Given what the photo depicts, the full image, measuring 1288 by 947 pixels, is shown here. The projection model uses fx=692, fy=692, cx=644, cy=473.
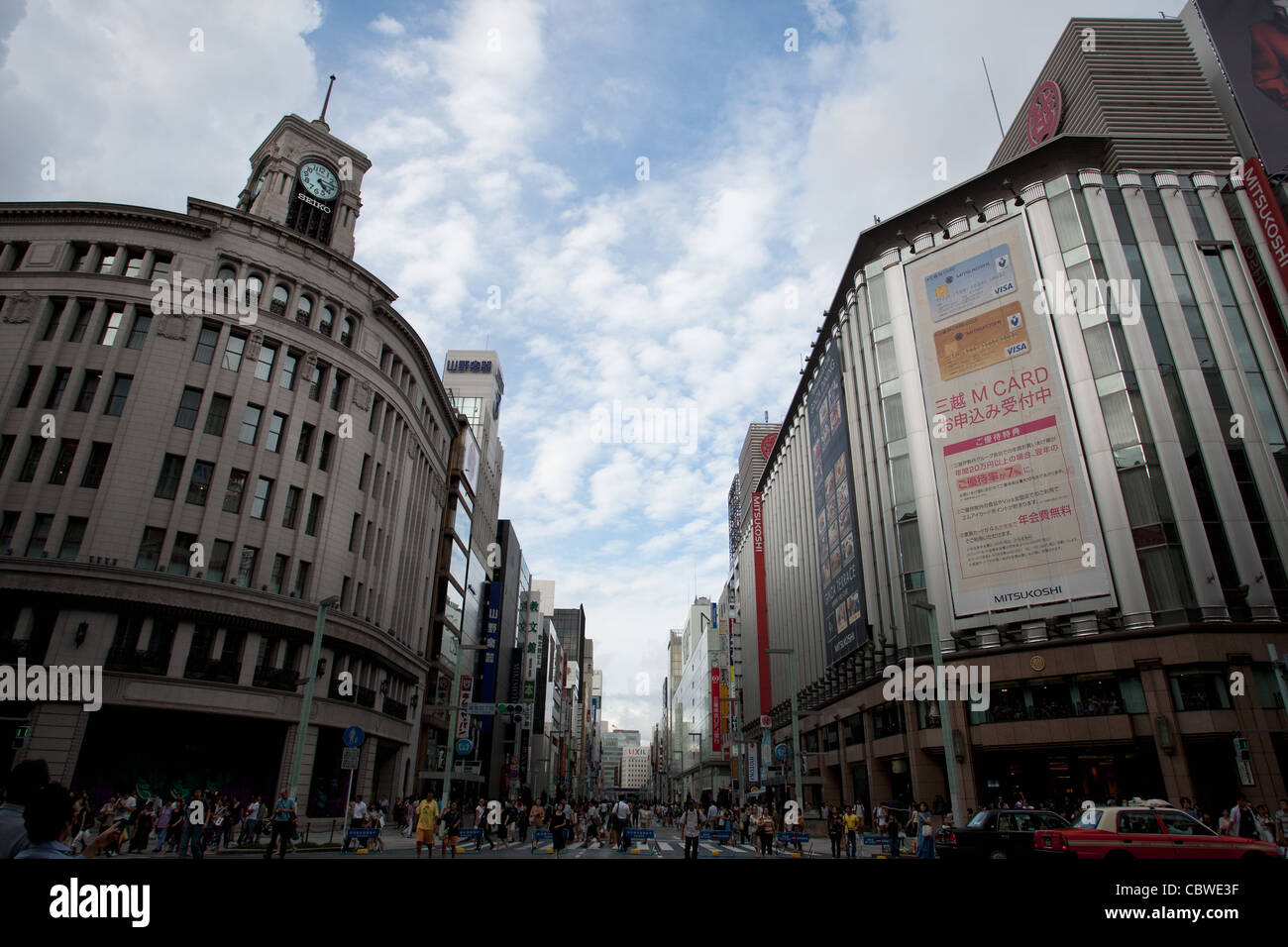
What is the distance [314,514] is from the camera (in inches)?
1569

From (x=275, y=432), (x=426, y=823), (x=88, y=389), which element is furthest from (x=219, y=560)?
(x=426, y=823)

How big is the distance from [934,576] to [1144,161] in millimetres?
27932

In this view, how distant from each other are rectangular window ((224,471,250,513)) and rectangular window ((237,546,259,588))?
2.14 meters

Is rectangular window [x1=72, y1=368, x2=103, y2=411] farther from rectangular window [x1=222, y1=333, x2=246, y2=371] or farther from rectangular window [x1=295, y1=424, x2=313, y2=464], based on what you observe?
rectangular window [x1=295, y1=424, x2=313, y2=464]

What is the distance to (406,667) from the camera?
158ft

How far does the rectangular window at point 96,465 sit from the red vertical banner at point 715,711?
97815mm

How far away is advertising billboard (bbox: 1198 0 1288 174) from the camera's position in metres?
39.2

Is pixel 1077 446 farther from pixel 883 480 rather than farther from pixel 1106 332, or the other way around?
pixel 883 480

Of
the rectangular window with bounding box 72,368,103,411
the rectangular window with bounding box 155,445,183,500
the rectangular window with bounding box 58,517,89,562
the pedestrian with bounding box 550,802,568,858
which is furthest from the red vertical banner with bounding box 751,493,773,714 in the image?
the rectangular window with bounding box 72,368,103,411

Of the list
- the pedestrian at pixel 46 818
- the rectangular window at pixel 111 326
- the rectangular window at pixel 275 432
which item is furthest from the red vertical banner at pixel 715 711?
the pedestrian at pixel 46 818

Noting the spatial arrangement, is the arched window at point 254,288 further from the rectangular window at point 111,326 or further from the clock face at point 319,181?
the clock face at point 319,181

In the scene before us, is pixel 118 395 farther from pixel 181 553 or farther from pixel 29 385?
pixel 181 553

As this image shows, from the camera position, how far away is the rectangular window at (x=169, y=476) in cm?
3388
